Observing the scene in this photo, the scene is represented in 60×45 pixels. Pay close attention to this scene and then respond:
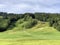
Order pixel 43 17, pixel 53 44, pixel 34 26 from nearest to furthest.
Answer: pixel 53 44, pixel 34 26, pixel 43 17

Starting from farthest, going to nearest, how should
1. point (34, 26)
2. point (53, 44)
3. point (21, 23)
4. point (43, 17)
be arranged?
point (43, 17)
point (21, 23)
point (34, 26)
point (53, 44)

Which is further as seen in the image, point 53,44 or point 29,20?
point 29,20

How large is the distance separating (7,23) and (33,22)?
34.4 feet

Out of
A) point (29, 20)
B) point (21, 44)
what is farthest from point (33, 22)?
point (21, 44)

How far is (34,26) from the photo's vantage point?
72750mm

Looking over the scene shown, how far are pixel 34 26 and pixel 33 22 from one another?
3550mm

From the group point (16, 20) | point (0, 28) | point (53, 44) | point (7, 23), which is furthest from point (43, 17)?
point (53, 44)

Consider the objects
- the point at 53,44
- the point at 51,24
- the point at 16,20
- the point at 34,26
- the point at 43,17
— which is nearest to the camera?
the point at 53,44

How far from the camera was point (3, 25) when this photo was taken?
241ft

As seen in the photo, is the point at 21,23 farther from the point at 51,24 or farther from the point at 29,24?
the point at 51,24

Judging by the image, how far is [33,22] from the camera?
75.9 metres

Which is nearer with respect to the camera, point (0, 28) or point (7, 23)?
point (0, 28)

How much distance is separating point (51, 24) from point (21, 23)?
627 inches

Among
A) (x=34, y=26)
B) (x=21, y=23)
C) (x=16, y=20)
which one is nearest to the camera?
(x=34, y=26)
